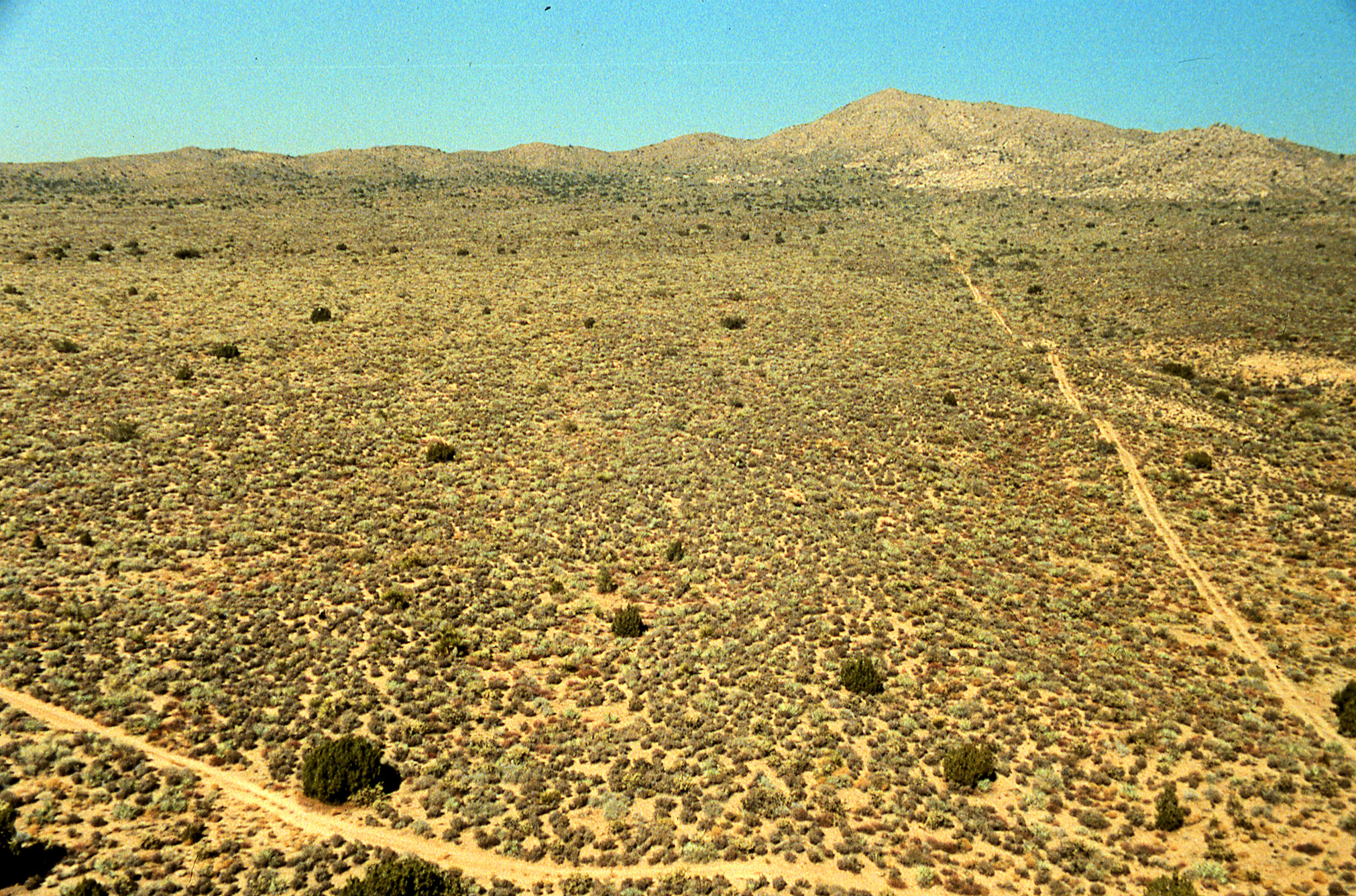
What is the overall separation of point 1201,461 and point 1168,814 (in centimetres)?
2214

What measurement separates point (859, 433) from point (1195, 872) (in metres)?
23.3

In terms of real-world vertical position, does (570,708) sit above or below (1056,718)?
below

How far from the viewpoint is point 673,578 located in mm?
25594

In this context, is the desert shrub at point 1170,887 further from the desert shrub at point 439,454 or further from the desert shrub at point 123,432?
the desert shrub at point 123,432

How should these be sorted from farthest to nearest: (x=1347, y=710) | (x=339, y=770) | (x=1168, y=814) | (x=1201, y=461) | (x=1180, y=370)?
(x=1180, y=370) → (x=1201, y=461) → (x=1347, y=710) → (x=339, y=770) → (x=1168, y=814)

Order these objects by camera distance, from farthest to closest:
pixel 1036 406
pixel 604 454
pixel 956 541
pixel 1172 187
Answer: pixel 1172 187, pixel 1036 406, pixel 604 454, pixel 956 541

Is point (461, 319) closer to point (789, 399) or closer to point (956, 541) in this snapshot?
point (789, 399)

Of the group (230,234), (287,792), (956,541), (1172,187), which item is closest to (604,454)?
(956,541)

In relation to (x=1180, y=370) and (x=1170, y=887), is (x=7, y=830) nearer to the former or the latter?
(x=1170, y=887)

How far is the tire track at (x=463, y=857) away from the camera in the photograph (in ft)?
47.7

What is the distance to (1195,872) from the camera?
14.4m

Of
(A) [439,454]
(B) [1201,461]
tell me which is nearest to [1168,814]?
(B) [1201,461]

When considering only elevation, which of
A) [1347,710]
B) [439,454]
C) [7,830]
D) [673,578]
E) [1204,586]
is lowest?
[7,830]

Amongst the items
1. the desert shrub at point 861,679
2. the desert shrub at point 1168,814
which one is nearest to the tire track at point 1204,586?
the desert shrub at point 1168,814
